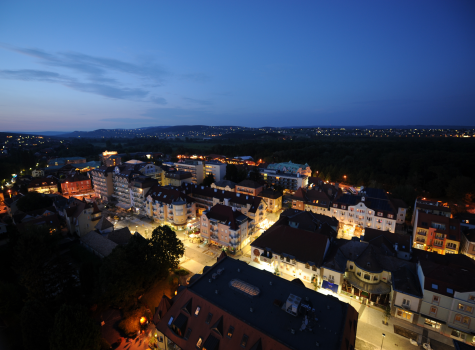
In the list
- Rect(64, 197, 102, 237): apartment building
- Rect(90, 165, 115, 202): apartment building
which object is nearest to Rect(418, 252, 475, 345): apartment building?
Rect(64, 197, 102, 237): apartment building

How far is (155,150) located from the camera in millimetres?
173000

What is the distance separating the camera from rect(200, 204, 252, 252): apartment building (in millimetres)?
39531

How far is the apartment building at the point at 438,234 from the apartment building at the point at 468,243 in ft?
2.89

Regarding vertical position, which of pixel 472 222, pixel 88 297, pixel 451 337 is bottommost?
pixel 451 337

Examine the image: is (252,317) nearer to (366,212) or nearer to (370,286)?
(370,286)

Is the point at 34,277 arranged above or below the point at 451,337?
above

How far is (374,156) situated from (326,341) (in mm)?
98846

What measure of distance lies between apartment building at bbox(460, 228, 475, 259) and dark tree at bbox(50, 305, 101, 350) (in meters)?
53.7

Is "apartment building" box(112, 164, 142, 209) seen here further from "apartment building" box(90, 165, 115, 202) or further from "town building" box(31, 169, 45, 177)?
"town building" box(31, 169, 45, 177)

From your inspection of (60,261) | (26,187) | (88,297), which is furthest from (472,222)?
(26,187)

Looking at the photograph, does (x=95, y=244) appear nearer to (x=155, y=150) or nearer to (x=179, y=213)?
(x=179, y=213)

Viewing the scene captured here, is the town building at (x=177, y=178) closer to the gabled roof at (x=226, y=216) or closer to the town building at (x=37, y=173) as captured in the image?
the gabled roof at (x=226, y=216)

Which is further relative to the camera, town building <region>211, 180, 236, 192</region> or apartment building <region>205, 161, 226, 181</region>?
apartment building <region>205, 161, 226, 181</region>

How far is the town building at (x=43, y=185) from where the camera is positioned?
7075 cm
